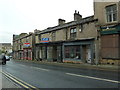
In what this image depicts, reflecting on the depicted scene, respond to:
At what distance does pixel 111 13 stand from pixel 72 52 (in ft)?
28.3

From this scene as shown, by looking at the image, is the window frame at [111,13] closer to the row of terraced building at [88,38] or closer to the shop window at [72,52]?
the row of terraced building at [88,38]

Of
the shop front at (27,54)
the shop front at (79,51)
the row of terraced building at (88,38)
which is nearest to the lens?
the row of terraced building at (88,38)

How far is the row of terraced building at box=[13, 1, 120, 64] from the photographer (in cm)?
1689

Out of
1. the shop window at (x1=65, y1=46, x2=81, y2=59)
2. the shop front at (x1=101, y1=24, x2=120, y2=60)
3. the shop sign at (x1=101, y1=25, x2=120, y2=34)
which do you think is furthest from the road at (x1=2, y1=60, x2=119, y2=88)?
the shop window at (x1=65, y1=46, x2=81, y2=59)

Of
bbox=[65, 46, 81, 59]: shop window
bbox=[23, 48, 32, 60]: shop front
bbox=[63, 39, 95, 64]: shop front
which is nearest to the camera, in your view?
bbox=[63, 39, 95, 64]: shop front

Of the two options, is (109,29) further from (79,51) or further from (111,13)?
(79,51)

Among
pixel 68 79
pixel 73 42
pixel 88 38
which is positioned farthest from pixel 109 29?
pixel 68 79

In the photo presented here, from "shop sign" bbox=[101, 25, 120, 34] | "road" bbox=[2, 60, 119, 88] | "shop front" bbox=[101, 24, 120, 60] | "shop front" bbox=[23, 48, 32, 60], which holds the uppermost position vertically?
"shop sign" bbox=[101, 25, 120, 34]

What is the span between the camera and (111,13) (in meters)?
17.6

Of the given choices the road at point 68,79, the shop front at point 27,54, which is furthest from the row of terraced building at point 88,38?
the shop front at point 27,54

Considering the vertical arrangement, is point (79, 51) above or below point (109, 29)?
below

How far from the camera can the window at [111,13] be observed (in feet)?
56.6

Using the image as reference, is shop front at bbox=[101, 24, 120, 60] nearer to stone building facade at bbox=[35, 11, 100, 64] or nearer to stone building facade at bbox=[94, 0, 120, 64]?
stone building facade at bbox=[94, 0, 120, 64]

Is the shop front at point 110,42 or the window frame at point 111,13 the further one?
the window frame at point 111,13
